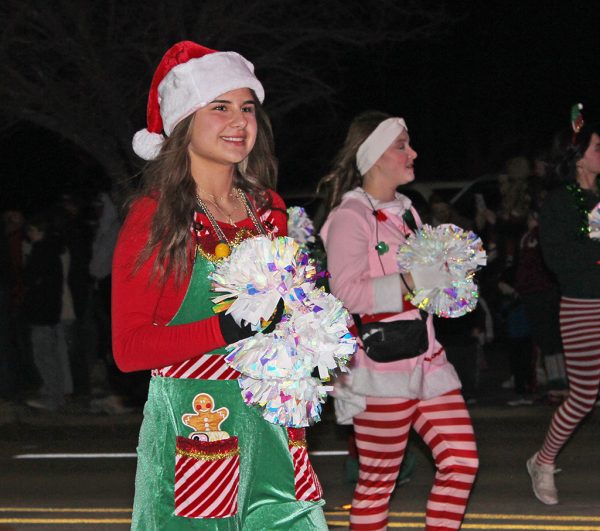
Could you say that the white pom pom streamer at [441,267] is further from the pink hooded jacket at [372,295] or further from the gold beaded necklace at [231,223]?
the gold beaded necklace at [231,223]

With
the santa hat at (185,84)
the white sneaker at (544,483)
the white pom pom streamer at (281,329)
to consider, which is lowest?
the white sneaker at (544,483)

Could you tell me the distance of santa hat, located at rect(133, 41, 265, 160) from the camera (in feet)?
11.7

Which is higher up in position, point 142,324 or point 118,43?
point 118,43

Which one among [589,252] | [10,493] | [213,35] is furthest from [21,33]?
[589,252]

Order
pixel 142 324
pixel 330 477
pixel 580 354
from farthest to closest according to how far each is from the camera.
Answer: pixel 330 477, pixel 580 354, pixel 142 324

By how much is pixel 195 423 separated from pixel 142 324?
Answer: 0.30 metres

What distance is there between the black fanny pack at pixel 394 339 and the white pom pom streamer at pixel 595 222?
6.15ft

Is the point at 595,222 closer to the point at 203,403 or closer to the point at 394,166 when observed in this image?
the point at 394,166

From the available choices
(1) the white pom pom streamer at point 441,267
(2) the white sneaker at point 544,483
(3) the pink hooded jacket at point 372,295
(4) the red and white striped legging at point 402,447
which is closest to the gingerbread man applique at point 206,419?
(3) the pink hooded jacket at point 372,295

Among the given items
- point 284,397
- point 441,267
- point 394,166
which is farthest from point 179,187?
point 394,166

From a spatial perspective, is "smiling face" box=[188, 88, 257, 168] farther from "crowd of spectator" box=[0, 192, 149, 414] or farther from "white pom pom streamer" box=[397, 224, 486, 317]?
"crowd of spectator" box=[0, 192, 149, 414]

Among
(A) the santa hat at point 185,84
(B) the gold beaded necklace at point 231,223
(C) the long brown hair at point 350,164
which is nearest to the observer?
(B) the gold beaded necklace at point 231,223

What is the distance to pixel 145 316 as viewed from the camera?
332cm

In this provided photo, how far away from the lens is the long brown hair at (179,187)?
335 cm
